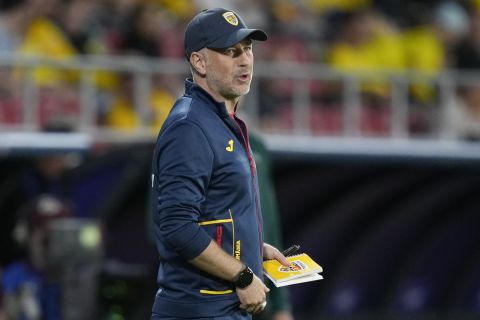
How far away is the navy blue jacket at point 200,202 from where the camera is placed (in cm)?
458

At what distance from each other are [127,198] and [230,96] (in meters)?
5.09

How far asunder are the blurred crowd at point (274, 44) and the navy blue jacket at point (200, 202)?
5.18 metres

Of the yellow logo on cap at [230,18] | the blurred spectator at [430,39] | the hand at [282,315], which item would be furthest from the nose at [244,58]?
the blurred spectator at [430,39]

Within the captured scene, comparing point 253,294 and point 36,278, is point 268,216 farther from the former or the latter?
point 36,278

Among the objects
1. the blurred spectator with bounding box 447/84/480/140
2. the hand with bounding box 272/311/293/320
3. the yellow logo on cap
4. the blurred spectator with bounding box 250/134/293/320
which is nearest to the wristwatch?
the yellow logo on cap

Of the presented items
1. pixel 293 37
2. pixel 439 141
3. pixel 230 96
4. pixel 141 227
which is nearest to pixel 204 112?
pixel 230 96

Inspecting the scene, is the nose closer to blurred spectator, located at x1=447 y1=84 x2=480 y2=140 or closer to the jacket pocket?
the jacket pocket

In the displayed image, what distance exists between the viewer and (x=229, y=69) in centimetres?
478

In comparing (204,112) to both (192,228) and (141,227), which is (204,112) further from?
(141,227)

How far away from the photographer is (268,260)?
5055mm

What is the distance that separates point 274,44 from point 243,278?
817 cm

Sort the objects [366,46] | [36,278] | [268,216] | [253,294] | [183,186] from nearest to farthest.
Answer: [183,186]
[253,294]
[268,216]
[36,278]
[366,46]

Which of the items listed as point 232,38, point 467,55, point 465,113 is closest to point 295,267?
point 232,38

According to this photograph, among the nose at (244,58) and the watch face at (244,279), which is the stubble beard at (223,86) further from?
the watch face at (244,279)
